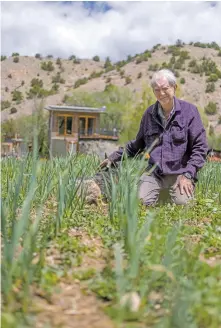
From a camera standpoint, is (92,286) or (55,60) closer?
(92,286)

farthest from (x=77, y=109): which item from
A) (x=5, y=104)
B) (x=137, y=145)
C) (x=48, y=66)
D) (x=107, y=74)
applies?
(x=48, y=66)

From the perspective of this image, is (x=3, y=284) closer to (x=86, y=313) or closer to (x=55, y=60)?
(x=86, y=313)

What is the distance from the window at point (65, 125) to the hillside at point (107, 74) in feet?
35.2

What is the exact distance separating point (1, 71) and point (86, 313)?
46.4 meters

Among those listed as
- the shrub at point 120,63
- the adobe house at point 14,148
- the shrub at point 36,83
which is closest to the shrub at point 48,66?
the shrub at point 36,83

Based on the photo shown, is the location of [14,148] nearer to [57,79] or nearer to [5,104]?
[5,104]

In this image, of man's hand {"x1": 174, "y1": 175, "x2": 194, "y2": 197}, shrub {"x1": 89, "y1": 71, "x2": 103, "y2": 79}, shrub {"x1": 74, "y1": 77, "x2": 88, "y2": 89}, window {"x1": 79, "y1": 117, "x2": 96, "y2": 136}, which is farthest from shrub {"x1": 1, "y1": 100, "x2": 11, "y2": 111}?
man's hand {"x1": 174, "y1": 175, "x2": 194, "y2": 197}

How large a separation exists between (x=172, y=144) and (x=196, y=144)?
170 mm

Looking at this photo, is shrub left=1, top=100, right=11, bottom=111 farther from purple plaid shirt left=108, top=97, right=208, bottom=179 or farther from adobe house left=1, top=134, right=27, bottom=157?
purple plaid shirt left=108, top=97, right=208, bottom=179

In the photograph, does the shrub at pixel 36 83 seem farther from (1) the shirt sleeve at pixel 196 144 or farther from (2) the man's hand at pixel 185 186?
(2) the man's hand at pixel 185 186

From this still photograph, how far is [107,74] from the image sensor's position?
42906 millimetres

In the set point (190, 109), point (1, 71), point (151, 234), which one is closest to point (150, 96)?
point (190, 109)

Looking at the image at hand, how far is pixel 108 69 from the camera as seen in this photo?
145 feet

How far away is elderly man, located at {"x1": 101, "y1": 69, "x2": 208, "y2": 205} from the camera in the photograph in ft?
11.1
